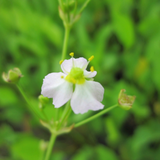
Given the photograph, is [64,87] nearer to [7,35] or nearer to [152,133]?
[152,133]

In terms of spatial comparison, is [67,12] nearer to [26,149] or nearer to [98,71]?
[98,71]

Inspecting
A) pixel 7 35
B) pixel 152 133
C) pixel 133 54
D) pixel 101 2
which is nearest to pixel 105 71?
pixel 133 54

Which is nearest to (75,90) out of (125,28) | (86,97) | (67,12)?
(86,97)

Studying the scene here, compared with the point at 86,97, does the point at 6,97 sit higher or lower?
lower

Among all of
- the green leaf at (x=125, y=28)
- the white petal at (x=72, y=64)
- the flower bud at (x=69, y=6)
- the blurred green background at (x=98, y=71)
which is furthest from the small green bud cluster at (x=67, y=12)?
the green leaf at (x=125, y=28)

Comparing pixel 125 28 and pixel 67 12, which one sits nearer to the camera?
pixel 67 12

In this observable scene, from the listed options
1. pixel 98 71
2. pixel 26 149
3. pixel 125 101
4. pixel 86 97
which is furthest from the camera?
pixel 98 71

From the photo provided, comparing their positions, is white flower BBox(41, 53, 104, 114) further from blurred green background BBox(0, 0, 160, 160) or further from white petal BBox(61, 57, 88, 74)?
blurred green background BBox(0, 0, 160, 160)

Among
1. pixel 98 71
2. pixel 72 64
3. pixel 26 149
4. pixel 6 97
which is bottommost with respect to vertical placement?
pixel 26 149

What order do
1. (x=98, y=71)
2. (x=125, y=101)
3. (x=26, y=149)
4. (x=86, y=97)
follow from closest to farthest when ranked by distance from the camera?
(x=86, y=97) < (x=125, y=101) < (x=26, y=149) < (x=98, y=71)
